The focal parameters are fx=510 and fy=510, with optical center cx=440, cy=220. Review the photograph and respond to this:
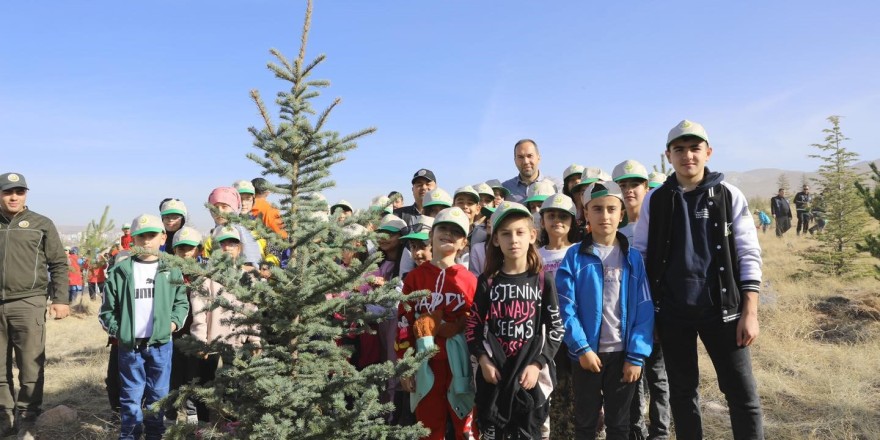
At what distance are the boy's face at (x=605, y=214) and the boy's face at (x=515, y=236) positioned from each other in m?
0.48

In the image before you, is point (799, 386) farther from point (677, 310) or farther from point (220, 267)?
point (220, 267)

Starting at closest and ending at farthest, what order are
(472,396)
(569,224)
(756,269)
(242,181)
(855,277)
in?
1. (756,269)
2. (472,396)
3. (569,224)
4. (242,181)
5. (855,277)

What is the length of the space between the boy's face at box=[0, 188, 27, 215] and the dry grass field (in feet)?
7.95

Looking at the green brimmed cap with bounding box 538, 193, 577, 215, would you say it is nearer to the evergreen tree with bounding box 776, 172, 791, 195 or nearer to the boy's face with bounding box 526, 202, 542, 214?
the boy's face with bounding box 526, 202, 542, 214

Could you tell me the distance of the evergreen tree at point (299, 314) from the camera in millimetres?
2682

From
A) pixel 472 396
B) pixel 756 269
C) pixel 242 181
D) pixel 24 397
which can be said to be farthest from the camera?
pixel 242 181

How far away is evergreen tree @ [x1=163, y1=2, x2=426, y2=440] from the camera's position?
8.80 ft

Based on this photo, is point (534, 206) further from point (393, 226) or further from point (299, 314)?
point (299, 314)

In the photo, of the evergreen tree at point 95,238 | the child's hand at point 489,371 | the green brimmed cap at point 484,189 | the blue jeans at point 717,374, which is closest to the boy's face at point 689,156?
the blue jeans at point 717,374

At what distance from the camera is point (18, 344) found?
216 inches

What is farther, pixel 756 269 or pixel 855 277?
pixel 855 277

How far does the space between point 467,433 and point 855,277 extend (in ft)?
41.2

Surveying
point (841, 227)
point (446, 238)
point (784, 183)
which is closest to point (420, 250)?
point (446, 238)

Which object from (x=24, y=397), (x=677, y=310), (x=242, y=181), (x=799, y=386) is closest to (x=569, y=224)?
(x=677, y=310)
